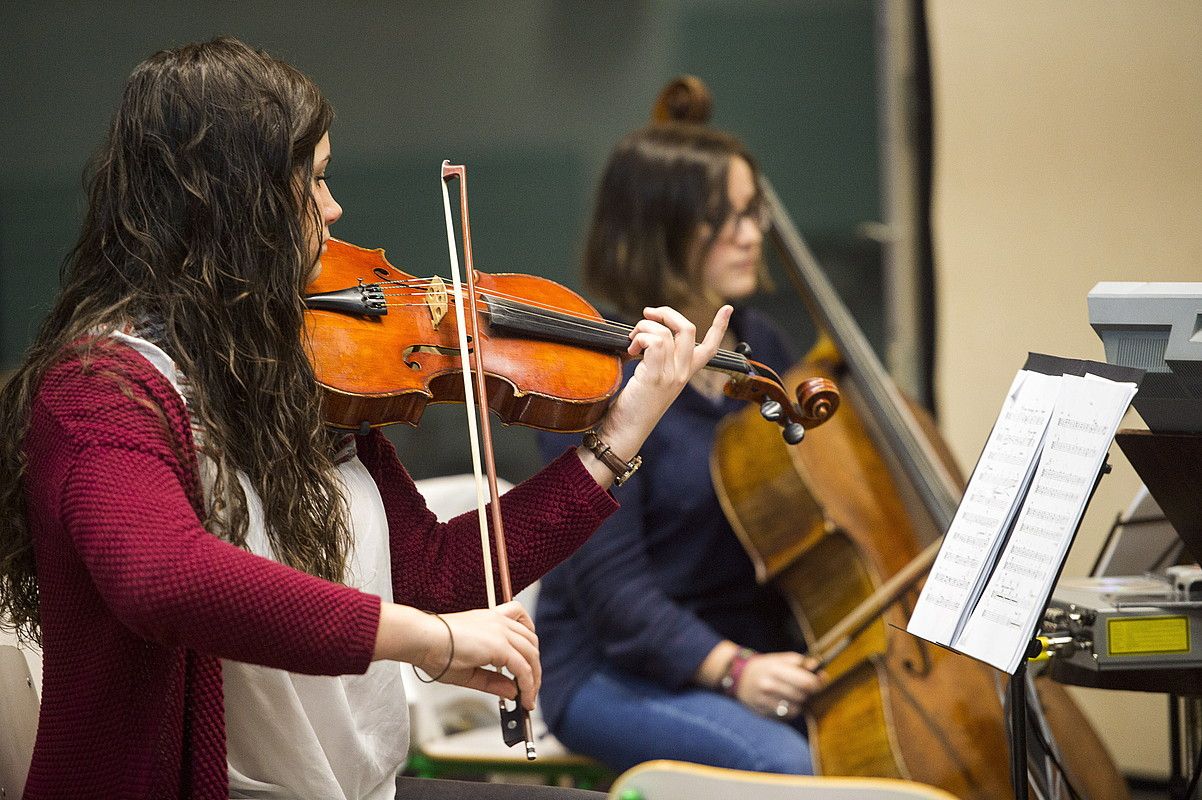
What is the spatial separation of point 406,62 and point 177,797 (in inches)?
79.1

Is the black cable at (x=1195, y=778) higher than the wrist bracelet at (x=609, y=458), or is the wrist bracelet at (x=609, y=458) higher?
the wrist bracelet at (x=609, y=458)

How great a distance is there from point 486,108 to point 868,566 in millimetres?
1440

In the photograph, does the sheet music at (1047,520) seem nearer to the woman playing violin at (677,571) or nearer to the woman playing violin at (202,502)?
the woman playing violin at (202,502)

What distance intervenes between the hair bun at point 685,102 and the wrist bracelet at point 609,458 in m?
1.09

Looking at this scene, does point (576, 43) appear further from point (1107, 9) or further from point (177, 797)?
point (177, 797)

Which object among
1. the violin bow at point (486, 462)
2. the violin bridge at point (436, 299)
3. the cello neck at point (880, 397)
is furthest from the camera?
the cello neck at point (880, 397)

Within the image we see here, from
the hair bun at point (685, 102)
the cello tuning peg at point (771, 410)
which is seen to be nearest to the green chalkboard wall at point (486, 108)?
the hair bun at point (685, 102)

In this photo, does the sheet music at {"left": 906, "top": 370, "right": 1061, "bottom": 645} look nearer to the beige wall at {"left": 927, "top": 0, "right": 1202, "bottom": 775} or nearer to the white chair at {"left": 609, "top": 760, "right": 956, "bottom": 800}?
the white chair at {"left": 609, "top": 760, "right": 956, "bottom": 800}

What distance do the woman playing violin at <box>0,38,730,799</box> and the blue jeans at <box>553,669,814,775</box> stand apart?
677 millimetres

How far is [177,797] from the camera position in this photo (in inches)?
44.0

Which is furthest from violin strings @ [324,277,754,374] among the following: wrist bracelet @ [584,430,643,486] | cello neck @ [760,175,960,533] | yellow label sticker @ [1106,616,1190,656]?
cello neck @ [760,175,960,533]

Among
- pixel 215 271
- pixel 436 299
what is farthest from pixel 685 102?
pixel 215 271

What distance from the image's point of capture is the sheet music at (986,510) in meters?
1.23

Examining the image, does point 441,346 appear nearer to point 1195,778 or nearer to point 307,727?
point 307,727
